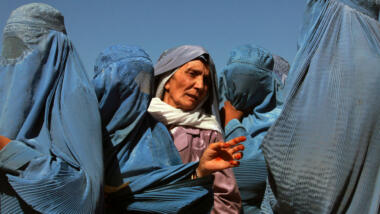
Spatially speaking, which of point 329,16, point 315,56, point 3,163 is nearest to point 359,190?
point 315,56

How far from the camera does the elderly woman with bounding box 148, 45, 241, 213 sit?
335 cm

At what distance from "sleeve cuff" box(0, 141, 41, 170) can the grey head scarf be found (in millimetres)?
1729

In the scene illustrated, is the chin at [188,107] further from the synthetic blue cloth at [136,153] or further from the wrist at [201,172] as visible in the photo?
the wrist at [201,172]

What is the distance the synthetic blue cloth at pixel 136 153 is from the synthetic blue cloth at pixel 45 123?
0.29 meters

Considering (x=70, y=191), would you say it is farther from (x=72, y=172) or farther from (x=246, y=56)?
(x=246, y=56)

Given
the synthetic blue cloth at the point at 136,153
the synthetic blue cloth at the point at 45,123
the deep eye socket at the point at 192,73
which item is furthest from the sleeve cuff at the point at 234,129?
the synthetic blue cloth at the point at 45,123

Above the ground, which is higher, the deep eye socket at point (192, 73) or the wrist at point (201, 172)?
the deep eye socket at point (192, 73)

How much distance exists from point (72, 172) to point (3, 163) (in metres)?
0.34

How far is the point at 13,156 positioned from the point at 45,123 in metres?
0.27

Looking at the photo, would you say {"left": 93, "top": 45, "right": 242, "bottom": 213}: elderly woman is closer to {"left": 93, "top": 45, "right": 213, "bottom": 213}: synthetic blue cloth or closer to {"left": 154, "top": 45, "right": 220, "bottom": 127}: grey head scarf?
{"left": 93, "top": 45, "right": 213, "bottom": 213}: synthetic blue cloth

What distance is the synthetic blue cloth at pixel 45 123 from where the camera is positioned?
2270 millimetres

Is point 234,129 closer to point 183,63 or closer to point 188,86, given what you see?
point 188,86

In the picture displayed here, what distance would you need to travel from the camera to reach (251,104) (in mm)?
3934

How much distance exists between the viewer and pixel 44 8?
2770 millimetres
